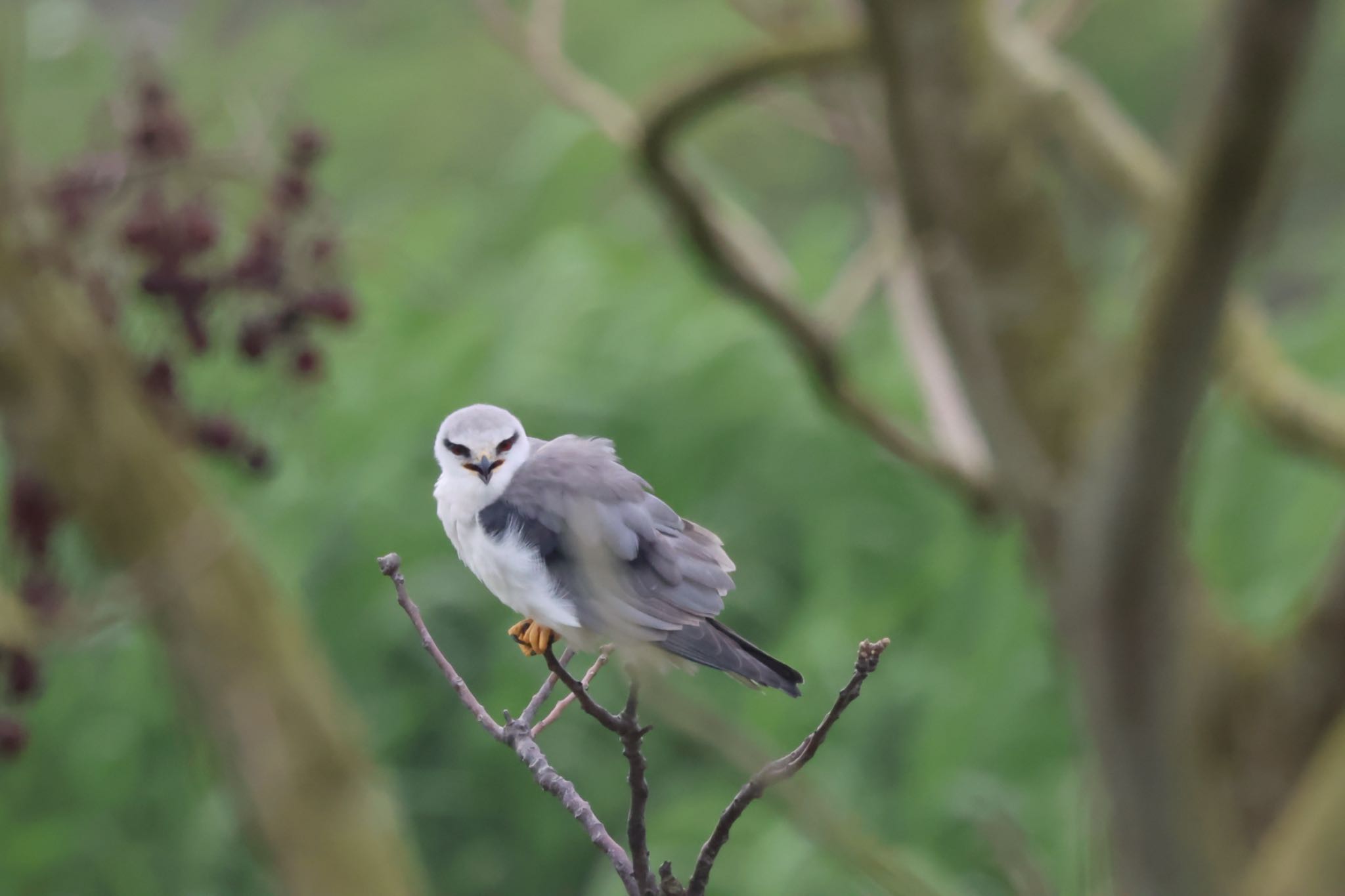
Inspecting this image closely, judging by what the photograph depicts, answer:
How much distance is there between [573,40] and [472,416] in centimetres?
988

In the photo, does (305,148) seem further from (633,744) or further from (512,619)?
(633,744)

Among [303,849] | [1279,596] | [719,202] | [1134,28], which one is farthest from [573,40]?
[303,849]

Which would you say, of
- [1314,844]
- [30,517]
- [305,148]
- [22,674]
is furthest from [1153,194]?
[22,674]

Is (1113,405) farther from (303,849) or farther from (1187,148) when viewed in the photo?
(303,849)

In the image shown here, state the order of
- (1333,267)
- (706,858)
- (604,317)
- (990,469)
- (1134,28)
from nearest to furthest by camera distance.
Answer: (706,858), (990,469), (604,317), (1333,267), (1134,28)

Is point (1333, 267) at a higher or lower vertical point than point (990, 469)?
lower

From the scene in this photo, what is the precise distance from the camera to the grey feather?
24.5 inches

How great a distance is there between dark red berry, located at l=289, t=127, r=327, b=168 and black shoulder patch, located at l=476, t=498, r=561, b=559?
6.85ft

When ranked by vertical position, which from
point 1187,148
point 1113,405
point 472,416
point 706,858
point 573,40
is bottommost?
point 573,40

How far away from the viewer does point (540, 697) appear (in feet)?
2.68

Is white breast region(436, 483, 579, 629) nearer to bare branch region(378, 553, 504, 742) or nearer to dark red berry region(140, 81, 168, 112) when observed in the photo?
bare branch region(378, 553, 504, 742)

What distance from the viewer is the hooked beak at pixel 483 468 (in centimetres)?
63

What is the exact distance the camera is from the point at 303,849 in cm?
371

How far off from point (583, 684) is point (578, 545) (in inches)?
3.8
